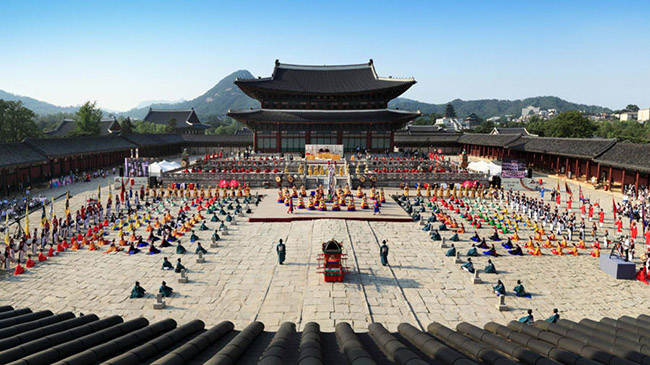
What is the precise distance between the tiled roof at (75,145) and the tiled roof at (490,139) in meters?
61.0

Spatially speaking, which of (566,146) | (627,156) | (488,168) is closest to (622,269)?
(488,168)

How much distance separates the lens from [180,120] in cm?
11069

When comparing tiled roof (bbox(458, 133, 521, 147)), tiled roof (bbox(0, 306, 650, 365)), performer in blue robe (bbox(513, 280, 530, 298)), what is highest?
tiled roof (bbox(458, 133, 521, 147))

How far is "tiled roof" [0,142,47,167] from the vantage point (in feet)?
122

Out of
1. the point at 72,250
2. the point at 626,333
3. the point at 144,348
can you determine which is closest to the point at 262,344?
the point at 144,348

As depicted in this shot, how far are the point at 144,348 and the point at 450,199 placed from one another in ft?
107

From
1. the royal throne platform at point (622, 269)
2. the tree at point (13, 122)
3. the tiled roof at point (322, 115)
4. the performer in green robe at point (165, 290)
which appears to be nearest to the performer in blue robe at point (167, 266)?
the performer in green robe at point (165, 290)

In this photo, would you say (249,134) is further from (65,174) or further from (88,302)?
(88,302)

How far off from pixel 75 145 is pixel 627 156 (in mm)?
64659

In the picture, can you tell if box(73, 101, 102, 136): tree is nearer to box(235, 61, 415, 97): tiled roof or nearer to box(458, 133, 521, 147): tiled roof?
box(235, 61, 415, 97): tiled roof

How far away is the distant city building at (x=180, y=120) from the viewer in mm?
106831

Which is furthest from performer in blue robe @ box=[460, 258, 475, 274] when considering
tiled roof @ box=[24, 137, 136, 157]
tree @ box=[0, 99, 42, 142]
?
tree @ box=[0, 99, 42, 142]

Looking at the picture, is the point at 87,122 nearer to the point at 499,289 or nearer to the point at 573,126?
the point at 499,289

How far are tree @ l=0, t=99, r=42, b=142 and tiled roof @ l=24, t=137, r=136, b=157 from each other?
15.0 meters
